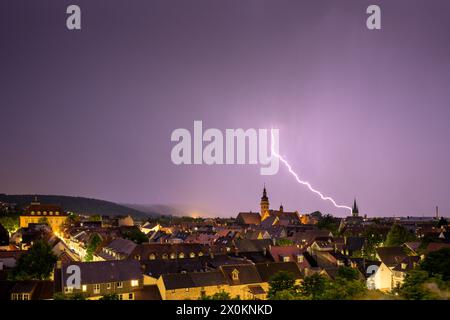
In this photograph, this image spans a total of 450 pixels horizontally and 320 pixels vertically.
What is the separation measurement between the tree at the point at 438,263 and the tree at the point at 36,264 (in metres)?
44.2

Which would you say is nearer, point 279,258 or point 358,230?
point 279,258

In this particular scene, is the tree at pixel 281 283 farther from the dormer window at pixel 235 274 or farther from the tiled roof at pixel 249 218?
the tiled roof at pixel 249 218

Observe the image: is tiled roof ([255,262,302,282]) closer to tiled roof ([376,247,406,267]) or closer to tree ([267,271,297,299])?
tree ([267,271,297,299])

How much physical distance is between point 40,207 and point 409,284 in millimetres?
141684

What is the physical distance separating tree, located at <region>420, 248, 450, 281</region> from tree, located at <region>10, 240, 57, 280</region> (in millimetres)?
44204

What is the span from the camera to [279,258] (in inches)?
2406

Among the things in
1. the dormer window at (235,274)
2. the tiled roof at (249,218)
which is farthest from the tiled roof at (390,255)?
the tiled roof at (249,218)

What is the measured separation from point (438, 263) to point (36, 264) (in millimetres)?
46132

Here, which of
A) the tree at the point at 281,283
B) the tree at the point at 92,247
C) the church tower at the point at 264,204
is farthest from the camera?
the church tower at the point at 264,204

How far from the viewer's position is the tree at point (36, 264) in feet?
162

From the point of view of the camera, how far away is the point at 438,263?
1619 inches

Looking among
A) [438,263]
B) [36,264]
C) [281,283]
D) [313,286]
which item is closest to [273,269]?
[281,283]
